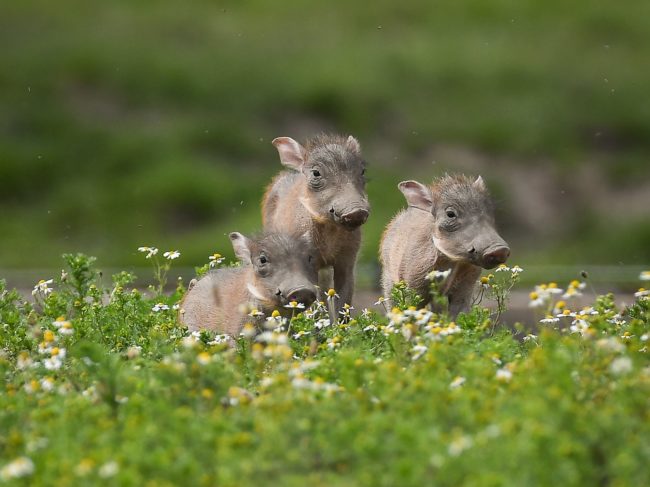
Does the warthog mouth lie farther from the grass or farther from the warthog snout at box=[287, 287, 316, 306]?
the grass

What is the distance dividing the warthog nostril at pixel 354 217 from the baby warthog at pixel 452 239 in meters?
0.46

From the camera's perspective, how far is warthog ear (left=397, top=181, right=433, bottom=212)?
8.88m

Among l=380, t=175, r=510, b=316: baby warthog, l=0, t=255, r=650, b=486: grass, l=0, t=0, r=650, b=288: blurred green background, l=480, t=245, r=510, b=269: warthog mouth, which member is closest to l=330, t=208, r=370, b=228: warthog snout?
l=380, t=175, r=510, b=316: baby warthog

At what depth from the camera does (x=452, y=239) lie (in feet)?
28.1

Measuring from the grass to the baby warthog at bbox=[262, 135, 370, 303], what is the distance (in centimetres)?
196

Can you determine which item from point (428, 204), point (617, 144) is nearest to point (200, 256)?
point (617, 144)

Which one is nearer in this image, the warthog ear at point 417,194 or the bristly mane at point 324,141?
the warthog ear at point 417,194

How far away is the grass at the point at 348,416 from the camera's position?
15.1 feet

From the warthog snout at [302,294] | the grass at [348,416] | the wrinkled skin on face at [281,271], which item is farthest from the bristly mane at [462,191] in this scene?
the grass at [348,416]

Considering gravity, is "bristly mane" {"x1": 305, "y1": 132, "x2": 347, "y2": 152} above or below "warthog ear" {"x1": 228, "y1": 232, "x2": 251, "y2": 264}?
above

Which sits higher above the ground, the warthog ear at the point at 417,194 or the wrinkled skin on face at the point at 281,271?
the warthog ear at the point at 417,194

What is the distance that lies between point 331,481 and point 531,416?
0.69 m

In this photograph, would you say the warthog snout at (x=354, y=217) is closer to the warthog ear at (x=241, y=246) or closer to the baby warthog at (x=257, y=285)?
the baby warthog at (x=257, y=285)

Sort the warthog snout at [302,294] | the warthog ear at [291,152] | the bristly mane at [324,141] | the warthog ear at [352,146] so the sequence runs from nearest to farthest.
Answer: the warthog snout at [302,294] → the warthog ear at [352,146] → the bristly mane at [324,141] → the warthog ear at [291,152]
